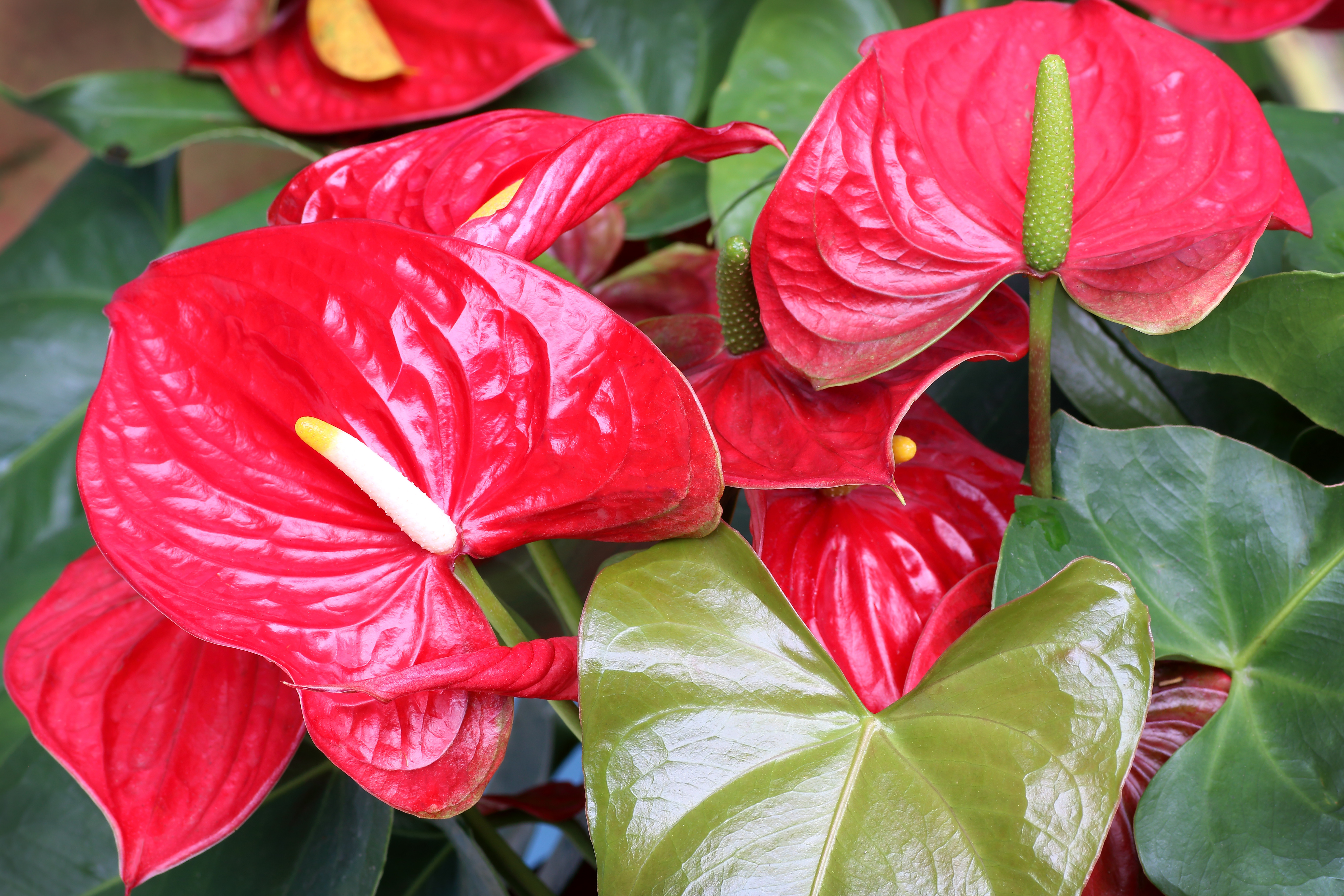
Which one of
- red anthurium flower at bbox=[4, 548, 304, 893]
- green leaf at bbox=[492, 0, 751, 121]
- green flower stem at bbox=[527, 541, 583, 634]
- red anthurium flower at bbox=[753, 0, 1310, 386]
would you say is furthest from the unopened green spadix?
green leaf at bbox=[492, 0, 751, 121]

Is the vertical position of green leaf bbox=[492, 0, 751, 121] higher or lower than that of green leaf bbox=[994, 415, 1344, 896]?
higher

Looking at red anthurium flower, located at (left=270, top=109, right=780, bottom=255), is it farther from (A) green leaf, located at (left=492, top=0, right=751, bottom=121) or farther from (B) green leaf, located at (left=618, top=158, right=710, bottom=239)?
(A) green leaf, located at (left=492, top=0, right=751, bottom=121)

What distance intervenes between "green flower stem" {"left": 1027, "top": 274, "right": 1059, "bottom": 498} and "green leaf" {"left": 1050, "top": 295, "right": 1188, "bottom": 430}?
8cm

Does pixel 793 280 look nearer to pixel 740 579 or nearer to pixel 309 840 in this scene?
pixel 740 579

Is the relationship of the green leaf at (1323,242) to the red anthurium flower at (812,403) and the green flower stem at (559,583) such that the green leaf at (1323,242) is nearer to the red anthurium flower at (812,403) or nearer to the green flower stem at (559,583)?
the red anthurium flower at (812,403)

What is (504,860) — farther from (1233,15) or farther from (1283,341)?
(1233,15)

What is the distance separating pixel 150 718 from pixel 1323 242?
1.72ft

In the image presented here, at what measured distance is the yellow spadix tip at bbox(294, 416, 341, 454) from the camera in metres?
0.30

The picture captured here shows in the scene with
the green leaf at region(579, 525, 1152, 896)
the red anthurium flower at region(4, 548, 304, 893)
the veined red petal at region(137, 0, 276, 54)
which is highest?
the veined red petal at region(137, 0, 276, 54)

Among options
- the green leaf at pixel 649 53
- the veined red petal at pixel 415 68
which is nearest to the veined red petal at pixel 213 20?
the veined red petal at pixel 415 68

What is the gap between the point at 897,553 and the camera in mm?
368

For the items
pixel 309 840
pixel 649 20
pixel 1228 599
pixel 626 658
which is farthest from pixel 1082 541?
pixel 649 20

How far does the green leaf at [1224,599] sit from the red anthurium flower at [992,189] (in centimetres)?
6

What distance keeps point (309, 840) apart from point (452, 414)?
249 millimetres
